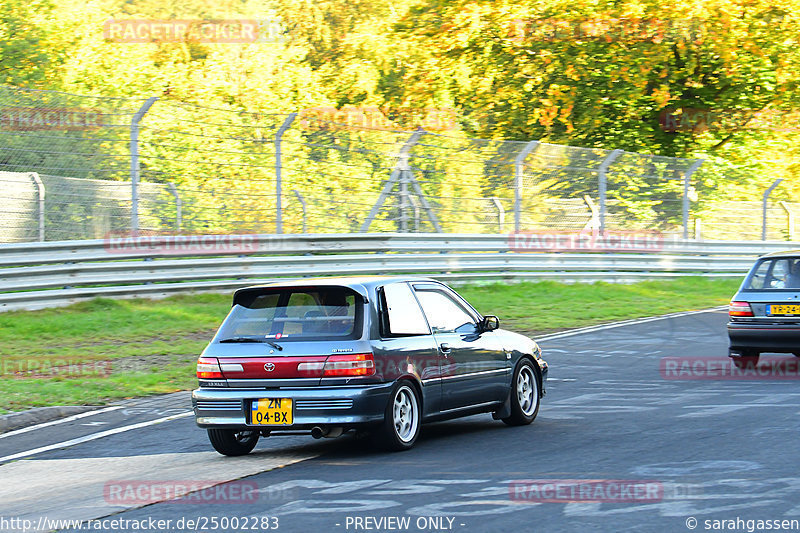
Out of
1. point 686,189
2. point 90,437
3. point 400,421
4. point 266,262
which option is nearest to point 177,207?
point 266,262

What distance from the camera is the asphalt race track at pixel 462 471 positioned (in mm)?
6301

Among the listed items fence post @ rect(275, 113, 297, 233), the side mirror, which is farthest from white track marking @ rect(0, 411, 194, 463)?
fence post @ rect(275, 113, 297, 233)

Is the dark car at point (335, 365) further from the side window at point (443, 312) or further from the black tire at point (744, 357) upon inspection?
the black tire at point (744, 357)

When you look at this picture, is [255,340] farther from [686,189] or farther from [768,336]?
[686,189]

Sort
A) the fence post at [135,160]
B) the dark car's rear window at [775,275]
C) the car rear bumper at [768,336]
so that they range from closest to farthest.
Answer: the car rear bumper at [768,336] < the dark car's rear window at [775,275] < the fence post at [135,160]

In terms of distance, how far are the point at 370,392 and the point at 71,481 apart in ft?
7.02

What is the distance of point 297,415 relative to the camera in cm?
804

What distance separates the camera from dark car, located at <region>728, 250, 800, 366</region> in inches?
526

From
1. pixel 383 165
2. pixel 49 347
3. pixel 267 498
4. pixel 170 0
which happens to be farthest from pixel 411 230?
pixel 170 0

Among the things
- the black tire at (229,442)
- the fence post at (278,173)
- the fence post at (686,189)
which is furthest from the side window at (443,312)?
the fence post at (686,189)

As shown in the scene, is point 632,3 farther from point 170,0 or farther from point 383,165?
point 170,0

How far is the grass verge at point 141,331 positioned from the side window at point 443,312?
3718 millimetres

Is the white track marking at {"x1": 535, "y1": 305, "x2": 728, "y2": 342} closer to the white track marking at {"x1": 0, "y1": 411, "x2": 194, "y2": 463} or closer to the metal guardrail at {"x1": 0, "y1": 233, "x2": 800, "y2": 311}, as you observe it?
the metal guardrail at {"x1": 0, "y1": 233, "x2": 800, "y2": 311}

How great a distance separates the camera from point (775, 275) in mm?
13953
